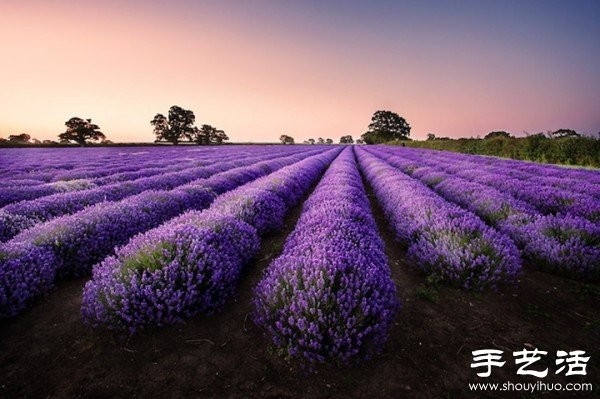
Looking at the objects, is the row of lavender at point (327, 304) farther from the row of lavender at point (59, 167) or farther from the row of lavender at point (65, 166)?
the row of lavender at point (65, 166)

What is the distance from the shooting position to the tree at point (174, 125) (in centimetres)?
7944

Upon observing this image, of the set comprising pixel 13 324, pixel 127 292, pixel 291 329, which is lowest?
pixel 13 324

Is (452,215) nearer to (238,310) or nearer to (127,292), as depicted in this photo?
(238,310)

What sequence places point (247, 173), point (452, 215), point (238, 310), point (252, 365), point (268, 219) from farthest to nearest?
point (247, 173), point (268, 219), point (452, 215), point (238, 310), point (252, 365)

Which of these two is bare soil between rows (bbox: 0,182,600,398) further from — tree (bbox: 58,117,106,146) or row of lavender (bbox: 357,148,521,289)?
tree (bbox: 58,117,106,146)

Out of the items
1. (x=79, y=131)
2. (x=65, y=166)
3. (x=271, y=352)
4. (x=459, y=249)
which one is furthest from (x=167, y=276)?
(x=79, y=131)

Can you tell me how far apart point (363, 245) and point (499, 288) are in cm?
177

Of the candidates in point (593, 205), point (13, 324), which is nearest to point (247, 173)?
point (13, 324)

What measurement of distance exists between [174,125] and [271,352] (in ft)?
289

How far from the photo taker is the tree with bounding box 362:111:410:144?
9838 centimetres

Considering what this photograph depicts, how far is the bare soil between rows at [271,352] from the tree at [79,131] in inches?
3080

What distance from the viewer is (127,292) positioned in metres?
2.57

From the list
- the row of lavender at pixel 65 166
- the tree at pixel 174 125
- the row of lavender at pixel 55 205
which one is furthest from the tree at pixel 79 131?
the row of lavender at pixel 55 205

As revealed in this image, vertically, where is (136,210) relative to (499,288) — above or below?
above
